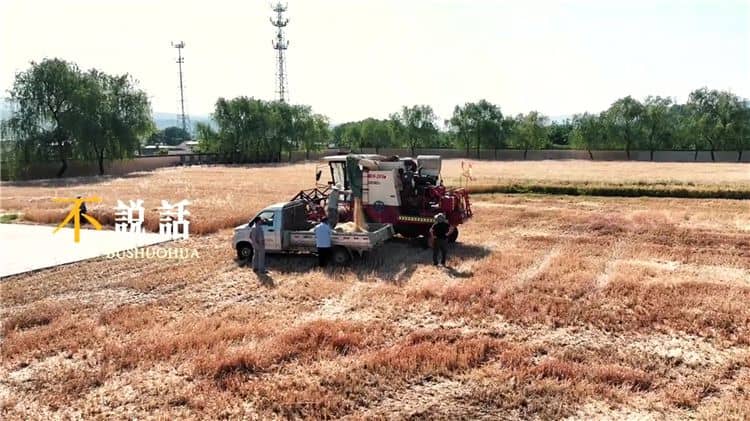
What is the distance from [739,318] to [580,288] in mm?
2729

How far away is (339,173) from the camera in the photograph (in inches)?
667

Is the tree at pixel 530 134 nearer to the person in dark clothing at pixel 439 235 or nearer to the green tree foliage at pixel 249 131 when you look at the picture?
the green tree foliage at pixel 249 131

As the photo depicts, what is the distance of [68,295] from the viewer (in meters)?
11.2

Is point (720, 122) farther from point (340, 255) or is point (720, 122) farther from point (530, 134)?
point (340, 255)

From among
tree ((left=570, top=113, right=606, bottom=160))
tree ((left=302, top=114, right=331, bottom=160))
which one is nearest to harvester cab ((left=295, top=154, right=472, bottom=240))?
tree ((left=302, top=114, right=331, bottom=160))

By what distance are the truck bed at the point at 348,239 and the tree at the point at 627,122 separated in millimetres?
72351

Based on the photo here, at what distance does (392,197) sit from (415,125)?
75258 mm

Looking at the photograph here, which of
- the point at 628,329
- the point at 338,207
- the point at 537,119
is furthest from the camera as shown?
the point at 537,119

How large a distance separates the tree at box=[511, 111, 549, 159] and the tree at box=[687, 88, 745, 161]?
67.3 feet

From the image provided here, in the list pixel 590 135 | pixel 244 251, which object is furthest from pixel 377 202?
pixel 590 135

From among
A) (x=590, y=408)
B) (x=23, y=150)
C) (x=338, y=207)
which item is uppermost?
(x=23, y=150)

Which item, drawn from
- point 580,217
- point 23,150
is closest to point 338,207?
point 580,217

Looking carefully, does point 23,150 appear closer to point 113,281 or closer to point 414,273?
point 113,281

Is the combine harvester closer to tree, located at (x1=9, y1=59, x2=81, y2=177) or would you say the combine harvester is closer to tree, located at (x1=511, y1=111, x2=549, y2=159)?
tree, located at (x1=9, y1=59, x2=81, y2=177)
